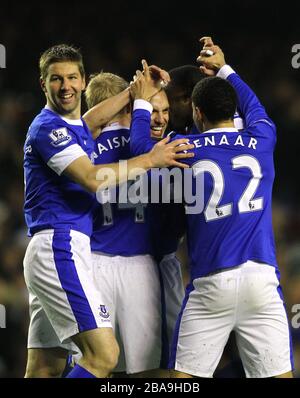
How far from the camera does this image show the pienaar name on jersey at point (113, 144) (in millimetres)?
4887

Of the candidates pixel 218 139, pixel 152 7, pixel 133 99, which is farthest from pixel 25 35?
pixel 218 139

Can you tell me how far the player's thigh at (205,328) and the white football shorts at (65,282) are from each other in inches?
16.2

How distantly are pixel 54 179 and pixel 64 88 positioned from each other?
49 centimetres

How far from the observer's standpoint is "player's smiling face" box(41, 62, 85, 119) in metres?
4.50

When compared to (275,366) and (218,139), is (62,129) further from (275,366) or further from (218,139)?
(275,366)

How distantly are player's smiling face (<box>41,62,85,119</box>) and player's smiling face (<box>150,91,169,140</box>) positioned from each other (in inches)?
21.1

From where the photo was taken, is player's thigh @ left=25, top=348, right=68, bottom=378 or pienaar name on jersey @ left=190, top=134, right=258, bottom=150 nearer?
pienaar name on jersey @ left=190, top=134, right=258, bottom=150

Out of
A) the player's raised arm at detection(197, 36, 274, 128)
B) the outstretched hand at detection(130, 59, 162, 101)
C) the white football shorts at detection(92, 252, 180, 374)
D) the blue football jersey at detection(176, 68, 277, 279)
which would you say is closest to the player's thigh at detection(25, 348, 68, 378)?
the white football shorts at detection(92, 252, 180, 374)

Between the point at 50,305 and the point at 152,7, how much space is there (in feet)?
20.0

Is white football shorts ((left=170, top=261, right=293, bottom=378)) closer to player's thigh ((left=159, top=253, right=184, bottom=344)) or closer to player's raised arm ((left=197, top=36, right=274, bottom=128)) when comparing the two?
player's thigh ((left=159, top=253, right=184, bottom=344))

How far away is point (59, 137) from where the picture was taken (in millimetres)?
4363

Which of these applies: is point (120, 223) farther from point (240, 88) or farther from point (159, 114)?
point (240, 88)

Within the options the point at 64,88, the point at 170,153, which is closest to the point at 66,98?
the point at 64,88
